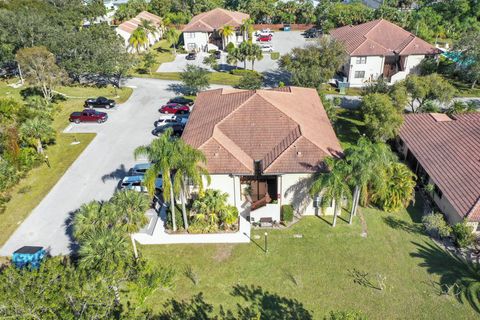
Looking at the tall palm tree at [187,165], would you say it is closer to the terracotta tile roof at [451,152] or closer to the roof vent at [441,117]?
the terracotta tile roof at [451,152]

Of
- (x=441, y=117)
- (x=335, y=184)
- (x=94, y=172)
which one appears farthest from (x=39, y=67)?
(x=441, y=117)

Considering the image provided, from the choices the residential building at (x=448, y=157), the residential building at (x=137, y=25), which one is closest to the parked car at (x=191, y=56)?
the residential building at (x=137, y=25)

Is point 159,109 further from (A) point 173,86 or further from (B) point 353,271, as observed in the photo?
(B) point 353,271

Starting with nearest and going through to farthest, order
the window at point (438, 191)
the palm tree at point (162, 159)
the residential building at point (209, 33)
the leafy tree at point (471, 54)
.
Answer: the palm tree at point (162, 159)
the window at point (438, 191)
the leafy tree at point (471, 54)
the residential building at point (209, 33)

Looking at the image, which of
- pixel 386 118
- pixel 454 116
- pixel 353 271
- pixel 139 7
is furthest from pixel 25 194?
pixel 139 7

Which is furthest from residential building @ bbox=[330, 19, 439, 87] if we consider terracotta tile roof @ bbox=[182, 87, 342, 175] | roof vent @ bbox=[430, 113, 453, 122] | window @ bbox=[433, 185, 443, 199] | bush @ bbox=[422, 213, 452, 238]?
bush @ bbox=[422, 213, 452, 238]

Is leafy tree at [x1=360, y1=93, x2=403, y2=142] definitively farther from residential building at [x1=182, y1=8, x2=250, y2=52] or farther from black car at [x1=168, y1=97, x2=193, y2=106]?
residential building at [x1=182, y1=8, x2=250, y2=52]

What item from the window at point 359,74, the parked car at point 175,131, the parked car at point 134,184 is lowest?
the parked car at point 134,184
